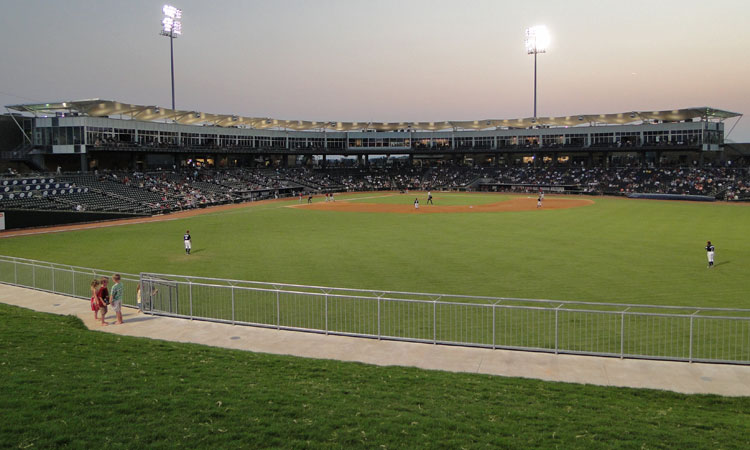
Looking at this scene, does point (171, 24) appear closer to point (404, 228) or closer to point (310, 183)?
point (310, 183)

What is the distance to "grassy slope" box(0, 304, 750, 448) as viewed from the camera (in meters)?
7.32

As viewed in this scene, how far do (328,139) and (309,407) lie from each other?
109m

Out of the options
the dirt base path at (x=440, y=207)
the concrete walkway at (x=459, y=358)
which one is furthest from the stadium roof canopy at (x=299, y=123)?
the concrete walkway at (x=459, y=358)

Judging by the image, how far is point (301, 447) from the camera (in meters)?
7.06

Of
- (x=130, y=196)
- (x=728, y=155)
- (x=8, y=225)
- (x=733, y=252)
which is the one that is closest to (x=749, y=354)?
(x=733, y=252)

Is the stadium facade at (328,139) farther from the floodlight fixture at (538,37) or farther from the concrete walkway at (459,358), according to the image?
the concrete walkway at (459,358)

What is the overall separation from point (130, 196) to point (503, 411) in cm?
6138

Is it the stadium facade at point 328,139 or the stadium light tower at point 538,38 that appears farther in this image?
the stadium light tower at point 538,38

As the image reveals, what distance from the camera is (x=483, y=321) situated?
1609cm

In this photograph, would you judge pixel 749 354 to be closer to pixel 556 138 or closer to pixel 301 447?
pixel 301 447

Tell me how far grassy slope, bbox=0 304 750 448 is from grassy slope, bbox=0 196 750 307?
9694 mm

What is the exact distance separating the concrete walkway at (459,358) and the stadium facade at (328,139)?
64.8 m

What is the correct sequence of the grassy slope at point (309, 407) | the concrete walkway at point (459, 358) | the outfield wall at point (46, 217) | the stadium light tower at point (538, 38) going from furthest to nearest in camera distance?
the stadium light tower at point (538, 38) < the outfield wall at point (46, 217) < the concrete walkway at point (459, 358) < the grassy slope at point (309, 407)

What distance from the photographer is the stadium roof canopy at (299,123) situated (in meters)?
70.1
